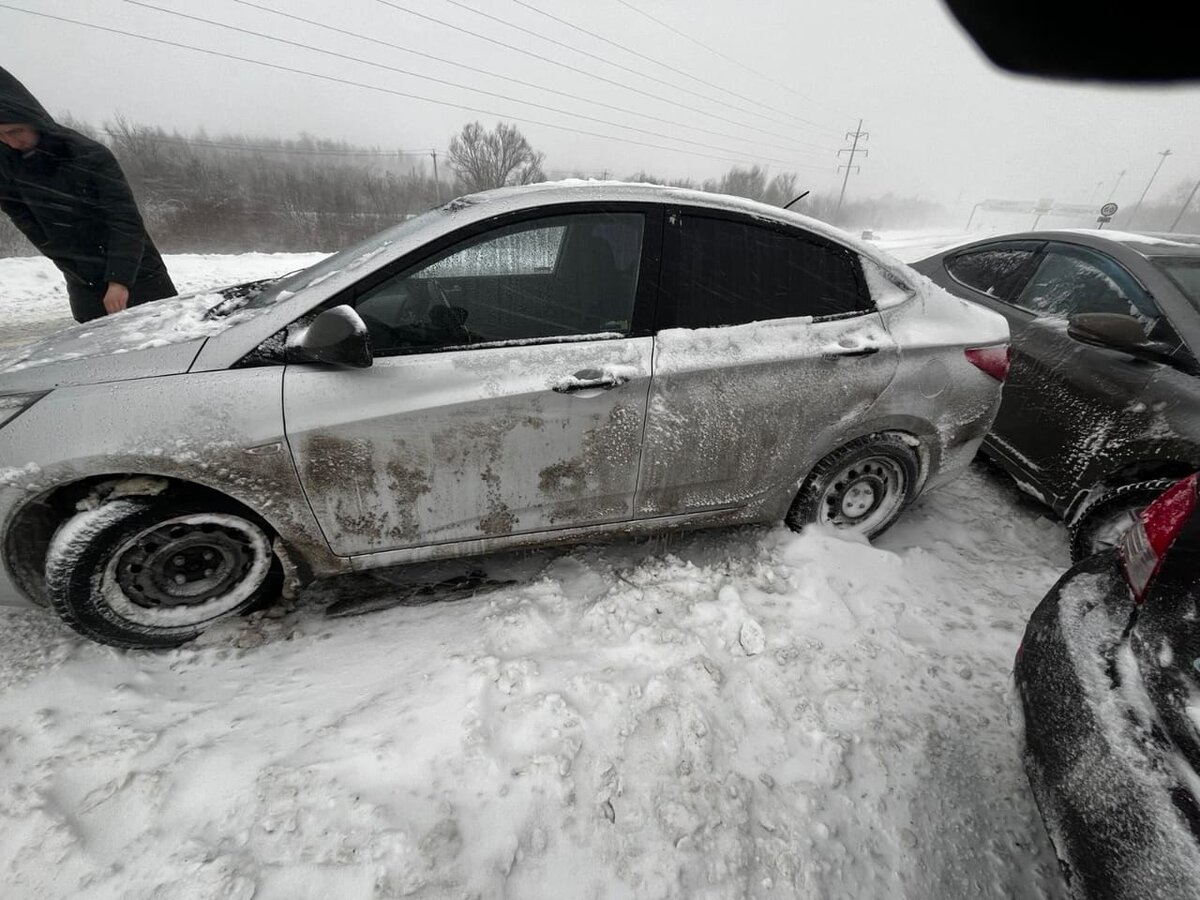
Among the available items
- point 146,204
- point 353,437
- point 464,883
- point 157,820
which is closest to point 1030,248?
point 353,437

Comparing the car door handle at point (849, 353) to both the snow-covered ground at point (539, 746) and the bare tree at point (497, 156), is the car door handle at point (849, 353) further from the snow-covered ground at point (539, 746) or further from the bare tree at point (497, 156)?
the bare tree at point (497, 156)

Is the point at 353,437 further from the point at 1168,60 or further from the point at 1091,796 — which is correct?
the point at 1168,60

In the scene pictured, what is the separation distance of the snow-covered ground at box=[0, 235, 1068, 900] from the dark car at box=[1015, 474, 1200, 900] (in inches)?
17.7

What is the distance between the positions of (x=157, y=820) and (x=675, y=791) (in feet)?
4.86

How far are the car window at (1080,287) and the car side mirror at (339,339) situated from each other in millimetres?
3702

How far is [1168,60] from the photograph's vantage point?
1.32 metres

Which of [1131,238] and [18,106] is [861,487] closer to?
[1131,238]

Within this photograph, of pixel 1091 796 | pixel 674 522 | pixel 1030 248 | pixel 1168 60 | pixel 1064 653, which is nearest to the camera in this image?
pixel 1091 796

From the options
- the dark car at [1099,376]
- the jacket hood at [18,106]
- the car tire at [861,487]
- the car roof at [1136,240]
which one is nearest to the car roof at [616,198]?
the car tire at [861,487]

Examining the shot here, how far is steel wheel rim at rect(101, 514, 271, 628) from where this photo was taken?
6.10 feet

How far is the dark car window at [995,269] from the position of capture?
3.56 meters

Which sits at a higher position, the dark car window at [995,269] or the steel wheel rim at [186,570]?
the dark car window at [995,269]

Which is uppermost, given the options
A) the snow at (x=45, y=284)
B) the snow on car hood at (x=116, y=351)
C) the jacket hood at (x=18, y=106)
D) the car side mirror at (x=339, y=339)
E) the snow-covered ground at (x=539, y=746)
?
the jacket hood at (x=18, y=106)

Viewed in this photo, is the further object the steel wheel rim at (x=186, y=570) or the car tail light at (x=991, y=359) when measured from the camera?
the car tail light at (x=991, y=359)
